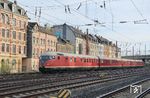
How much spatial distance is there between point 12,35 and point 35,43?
11.5 meters

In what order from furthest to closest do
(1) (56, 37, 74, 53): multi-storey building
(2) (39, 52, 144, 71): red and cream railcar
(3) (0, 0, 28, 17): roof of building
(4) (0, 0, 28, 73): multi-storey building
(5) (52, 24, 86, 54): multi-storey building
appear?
(5) (52, 24, 86, 54): multi-storey building → (1) (56, 37, 74, 53): multi-storey building → (3) (0, 0, 28, 17): roof of building → (4) (0, 0, 28, 73): multi-storey building → (2) (39, 52, 144, 71): red and cream railcar

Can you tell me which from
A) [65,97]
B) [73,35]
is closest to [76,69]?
[65,97]

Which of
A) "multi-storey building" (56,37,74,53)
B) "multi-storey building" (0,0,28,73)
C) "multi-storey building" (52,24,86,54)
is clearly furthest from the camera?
"multi-storey building" (52,24,86,54)

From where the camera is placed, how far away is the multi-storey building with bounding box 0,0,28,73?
77.6 meters

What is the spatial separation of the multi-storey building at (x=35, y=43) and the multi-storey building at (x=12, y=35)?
222 centimetres

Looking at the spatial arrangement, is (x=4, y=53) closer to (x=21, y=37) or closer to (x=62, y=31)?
(x=21, y=37)

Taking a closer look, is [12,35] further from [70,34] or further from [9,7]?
[70,34]

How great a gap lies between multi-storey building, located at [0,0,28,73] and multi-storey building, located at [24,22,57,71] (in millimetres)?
2217

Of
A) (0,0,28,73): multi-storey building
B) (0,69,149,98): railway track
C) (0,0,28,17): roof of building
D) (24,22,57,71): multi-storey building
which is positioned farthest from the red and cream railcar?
(0,0,28,17): roof of building

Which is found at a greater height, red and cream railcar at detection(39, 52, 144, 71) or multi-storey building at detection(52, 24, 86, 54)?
multi-storey building at detection(52, 24, 86, 54)

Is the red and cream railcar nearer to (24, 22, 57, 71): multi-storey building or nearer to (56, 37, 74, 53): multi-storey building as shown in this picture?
(24, 22, 57, 71): multi-storey building

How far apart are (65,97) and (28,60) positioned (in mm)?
74611

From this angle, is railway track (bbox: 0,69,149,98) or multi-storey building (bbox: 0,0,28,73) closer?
railway track (bbox: 0,69,149,98)

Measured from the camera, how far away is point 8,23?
80062 millimetres
